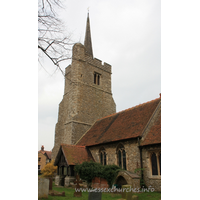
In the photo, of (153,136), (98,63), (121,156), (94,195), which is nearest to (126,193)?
(94,195)

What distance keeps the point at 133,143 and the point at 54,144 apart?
13.3 metres

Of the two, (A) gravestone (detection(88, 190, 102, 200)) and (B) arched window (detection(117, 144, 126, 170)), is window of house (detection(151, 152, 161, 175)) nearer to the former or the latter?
(B) arched window (detection(117, 144, 126, 170))

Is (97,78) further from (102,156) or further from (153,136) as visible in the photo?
(153,136)

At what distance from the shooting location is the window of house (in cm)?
1067

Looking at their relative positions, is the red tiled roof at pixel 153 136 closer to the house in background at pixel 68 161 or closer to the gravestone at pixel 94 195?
the house in background at pixel 68 161

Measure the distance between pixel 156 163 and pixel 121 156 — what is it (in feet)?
9.03

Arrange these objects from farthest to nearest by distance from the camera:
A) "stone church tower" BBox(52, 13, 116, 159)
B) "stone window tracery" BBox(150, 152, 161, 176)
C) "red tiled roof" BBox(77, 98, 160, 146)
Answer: "stone church tower" BBox(52, 13, 116, 159), "red tiled roof" BBox(77, 98, 160, 146), "stone window tracery" BBox(150, 152, 161, 176)

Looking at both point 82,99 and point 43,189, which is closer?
point 43,189

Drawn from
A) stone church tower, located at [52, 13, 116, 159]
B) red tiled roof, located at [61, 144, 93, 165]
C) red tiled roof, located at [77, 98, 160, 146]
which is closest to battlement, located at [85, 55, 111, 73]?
stone church tower, located at [52, 13, 116, 159]

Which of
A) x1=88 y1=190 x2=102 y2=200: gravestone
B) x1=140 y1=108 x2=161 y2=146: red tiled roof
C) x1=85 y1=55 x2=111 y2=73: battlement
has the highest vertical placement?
x1=85 y1=55 x2=111 y2=73: battlement

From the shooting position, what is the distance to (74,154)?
14.2 m

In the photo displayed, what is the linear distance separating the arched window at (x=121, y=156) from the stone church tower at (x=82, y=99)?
6.82 metres

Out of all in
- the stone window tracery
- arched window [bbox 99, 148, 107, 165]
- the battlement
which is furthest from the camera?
the battlement

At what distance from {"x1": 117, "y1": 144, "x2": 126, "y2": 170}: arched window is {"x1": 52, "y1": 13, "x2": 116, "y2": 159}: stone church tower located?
682 centimetres
